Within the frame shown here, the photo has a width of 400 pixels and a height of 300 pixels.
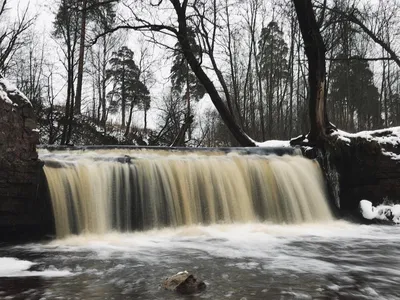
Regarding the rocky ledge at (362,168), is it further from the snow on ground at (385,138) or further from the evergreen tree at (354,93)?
the evergreen tree at (354,93)

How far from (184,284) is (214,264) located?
1.36 meters

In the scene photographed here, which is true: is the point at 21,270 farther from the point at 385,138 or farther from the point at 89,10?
the point at 89,10

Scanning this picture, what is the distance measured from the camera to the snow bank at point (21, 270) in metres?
4.77

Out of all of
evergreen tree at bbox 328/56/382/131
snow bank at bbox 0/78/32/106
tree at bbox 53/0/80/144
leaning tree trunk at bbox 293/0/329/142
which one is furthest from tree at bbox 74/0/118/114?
evergreen tree at bbox 328/56/382/131

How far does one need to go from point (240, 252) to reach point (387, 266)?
2.18 m

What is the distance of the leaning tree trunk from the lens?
11484 millimetres

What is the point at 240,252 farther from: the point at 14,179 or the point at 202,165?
the point at 14,179

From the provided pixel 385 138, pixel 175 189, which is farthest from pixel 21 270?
pixel 385 138

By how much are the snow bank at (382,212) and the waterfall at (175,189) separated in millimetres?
1054

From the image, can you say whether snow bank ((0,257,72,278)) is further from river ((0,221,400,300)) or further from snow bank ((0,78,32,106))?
snow bank ((0,78,32,106))

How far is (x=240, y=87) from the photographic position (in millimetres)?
34906

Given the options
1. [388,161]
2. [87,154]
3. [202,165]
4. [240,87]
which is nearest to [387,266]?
[202,165]

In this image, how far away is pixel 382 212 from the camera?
10.3 metres

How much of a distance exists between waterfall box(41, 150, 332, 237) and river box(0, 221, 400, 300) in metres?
0.43
